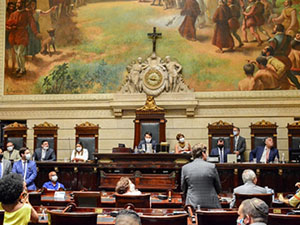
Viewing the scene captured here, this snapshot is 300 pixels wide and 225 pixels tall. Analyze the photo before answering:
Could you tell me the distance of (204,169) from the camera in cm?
516

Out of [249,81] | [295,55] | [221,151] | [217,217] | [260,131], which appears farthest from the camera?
[249,81]

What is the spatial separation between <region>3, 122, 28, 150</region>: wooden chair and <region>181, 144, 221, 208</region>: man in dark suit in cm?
903

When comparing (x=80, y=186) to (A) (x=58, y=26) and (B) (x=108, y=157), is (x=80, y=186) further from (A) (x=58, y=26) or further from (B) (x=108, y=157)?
(A) (x=58, y=26)

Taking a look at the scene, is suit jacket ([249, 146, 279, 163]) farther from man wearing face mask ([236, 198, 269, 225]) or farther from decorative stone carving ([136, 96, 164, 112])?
man wearing face mask ([236, 198, 269, 225])

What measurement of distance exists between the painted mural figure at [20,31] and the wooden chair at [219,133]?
6921 mm

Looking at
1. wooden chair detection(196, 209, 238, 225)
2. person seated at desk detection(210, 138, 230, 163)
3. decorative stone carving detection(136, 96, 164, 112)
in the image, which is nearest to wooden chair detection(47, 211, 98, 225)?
wooden chair detection(196, 209, 238, 225)

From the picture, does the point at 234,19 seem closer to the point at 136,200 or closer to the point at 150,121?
the point at 150,121

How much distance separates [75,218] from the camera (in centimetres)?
376

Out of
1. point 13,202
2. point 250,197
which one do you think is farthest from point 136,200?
point 13,202

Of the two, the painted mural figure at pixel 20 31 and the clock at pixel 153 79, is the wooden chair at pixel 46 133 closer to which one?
the painted mural figure at pixel 20 31

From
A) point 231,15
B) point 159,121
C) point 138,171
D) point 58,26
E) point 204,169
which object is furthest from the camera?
point 58,26

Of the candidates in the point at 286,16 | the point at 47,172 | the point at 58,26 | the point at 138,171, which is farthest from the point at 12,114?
the point at 286,16

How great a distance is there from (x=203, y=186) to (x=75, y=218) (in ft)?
6.47

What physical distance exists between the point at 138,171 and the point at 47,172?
2641mm
